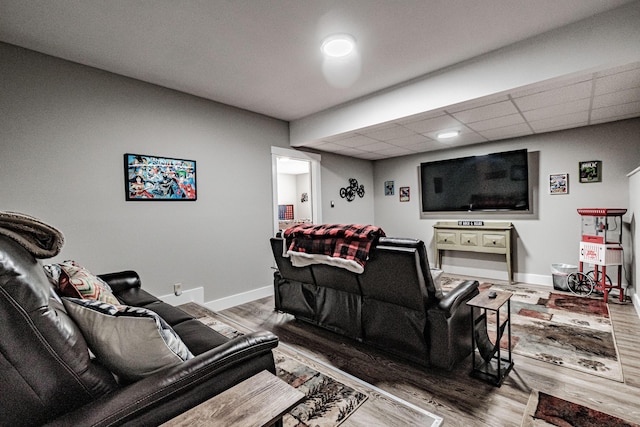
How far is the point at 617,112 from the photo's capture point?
11.3ft

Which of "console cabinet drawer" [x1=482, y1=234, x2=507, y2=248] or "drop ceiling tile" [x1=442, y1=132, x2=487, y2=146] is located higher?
"drop ceiling tile" [x1=442, y1=132, x2=487, y2=146]

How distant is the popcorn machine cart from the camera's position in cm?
349

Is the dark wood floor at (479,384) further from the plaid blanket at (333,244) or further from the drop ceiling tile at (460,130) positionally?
the drop ceiling tile at (460,130)

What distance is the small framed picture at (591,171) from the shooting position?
397cm

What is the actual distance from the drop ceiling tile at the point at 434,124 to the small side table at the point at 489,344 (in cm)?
214

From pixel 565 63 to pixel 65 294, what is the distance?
12.3ft

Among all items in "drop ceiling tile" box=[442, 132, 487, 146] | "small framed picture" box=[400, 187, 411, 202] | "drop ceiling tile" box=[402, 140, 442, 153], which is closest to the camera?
"drop ceiling tile" box=[442, 132, 487, 146]

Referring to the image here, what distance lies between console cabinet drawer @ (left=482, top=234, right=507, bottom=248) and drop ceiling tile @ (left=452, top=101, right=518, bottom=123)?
205cm

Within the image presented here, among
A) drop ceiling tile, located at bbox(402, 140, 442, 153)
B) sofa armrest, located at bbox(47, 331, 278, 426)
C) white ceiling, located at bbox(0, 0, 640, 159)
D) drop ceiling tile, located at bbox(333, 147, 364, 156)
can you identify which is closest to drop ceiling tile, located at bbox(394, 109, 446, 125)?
white ceiling, located at bbox(0, 0, 640, 159)

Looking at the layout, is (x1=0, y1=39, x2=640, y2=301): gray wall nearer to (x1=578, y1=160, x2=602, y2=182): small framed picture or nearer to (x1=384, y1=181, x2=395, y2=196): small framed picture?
(x1=578, y1=160, x2=602, y2=182): small framed picture

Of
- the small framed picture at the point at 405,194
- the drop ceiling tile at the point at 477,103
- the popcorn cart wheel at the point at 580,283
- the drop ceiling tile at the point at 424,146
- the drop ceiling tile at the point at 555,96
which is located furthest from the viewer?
the small framed picture at the point at 405,194

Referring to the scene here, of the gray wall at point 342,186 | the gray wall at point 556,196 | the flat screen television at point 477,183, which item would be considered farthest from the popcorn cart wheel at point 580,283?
the gray wall at point 342,186

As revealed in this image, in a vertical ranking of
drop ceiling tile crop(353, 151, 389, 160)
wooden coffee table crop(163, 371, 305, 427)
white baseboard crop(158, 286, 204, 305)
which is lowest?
white baseboard crop(158, 286, 204, 305)

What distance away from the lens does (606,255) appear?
3.48 m
